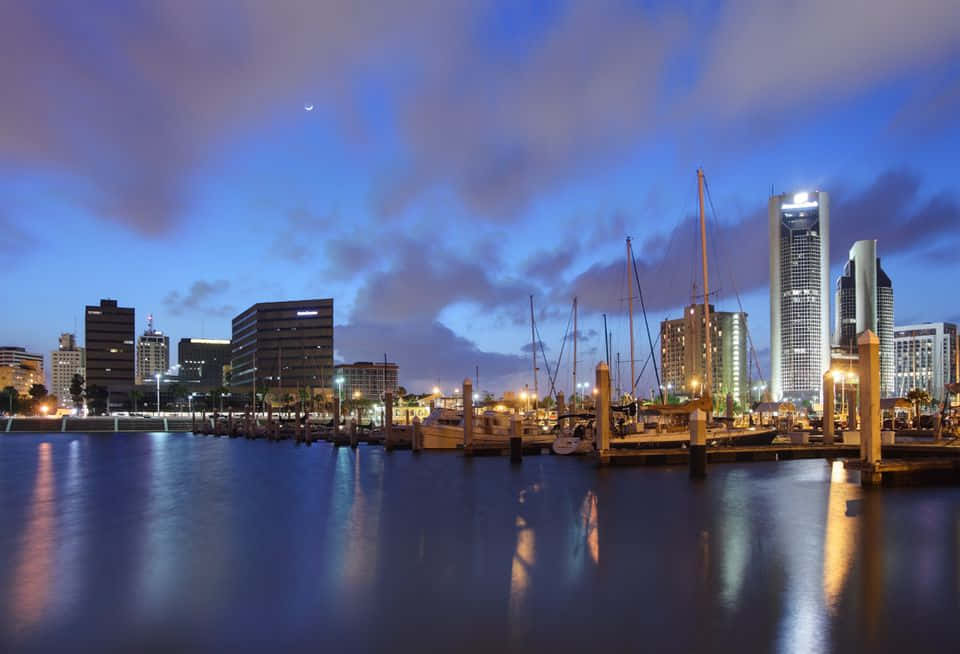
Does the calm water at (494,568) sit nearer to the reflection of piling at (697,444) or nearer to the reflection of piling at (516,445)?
the reflection of piling at (697,444)

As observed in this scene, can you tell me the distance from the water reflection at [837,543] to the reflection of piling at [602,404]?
1021 cm

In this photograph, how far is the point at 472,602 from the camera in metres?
12.6

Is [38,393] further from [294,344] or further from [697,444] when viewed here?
[697,444]

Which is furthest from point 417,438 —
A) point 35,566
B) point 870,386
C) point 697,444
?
point 35,566

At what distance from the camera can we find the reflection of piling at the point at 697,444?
3031 centimetres

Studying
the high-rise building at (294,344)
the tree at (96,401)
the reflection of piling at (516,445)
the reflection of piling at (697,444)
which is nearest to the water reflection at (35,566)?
the reflection of piling at (516,445)

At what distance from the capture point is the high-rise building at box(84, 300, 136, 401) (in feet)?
563

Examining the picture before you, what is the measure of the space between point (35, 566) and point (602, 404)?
78.7 ft

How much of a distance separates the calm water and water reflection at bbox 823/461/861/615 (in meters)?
0.09

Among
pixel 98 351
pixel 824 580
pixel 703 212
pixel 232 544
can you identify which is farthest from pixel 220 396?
pixel 824 580

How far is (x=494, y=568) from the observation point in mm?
15188

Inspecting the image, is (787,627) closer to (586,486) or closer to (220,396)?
(586,486)

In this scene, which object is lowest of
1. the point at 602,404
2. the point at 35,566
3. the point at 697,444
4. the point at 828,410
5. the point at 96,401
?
the point at 96,401

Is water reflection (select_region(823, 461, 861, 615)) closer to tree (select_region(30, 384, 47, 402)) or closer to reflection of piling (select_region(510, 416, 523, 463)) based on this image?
reflection of piling (select_region(510, 416, 523, 463))
